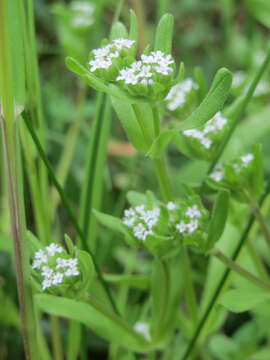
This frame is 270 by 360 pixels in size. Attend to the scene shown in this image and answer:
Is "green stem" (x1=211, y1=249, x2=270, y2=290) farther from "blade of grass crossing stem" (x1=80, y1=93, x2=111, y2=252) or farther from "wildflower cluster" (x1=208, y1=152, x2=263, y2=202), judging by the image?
"blade of grass crossing stem" (x1=80, y1=93, x2=111, y2=252)

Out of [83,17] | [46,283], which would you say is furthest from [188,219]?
[83,17]

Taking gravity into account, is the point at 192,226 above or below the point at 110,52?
below

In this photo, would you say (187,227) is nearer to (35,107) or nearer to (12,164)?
(12,164)

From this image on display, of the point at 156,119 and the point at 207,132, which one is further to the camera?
the point at 207,132

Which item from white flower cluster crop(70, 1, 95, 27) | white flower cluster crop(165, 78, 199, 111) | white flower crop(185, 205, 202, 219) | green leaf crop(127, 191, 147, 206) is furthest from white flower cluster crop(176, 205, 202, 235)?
Answer: white flower cluster crop(70, 1, 95, 27)

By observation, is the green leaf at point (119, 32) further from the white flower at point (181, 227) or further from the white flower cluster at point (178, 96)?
the white flower at point (181, 227)

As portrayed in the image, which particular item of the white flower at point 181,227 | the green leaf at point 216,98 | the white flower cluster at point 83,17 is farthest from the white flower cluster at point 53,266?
the white flower cluster at point 83,17
